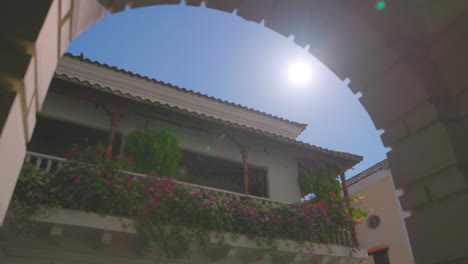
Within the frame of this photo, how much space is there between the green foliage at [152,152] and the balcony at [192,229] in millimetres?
910

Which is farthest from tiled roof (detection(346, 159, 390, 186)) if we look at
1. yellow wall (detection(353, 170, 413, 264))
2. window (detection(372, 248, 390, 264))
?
window (detection(372, 248, 390, 264))

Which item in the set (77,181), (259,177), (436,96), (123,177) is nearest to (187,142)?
(259,177)

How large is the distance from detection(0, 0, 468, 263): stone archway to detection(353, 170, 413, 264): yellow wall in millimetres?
13665

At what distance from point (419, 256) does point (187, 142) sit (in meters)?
8.69

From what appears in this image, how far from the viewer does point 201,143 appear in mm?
11367

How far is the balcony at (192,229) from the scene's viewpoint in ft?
23.5

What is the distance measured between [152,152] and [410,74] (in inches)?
274

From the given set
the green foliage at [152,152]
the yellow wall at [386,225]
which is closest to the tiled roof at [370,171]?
the yellow wall at [386,225]

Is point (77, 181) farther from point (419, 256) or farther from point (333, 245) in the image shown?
point (333, 245)

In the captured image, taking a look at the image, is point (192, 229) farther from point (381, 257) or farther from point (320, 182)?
point (381, 257)

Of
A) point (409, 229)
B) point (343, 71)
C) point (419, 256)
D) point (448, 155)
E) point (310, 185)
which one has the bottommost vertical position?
point (419, 256)

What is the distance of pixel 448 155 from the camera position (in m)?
2.86

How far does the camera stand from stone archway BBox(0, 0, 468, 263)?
2.80 m

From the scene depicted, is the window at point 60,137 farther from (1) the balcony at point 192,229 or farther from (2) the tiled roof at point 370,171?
(2) the tiled roof at point 370,171
